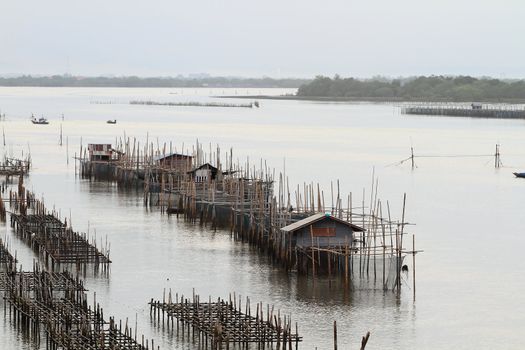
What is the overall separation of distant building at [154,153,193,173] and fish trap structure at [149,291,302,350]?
2195 centimetres

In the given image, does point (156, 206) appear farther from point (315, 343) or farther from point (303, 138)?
point (303, 138)

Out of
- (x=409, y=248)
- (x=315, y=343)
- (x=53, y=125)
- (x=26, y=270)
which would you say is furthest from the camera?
(x=53, y=125)

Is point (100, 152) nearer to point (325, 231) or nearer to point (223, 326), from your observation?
point (325, 231)

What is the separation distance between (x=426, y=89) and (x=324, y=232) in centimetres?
13514

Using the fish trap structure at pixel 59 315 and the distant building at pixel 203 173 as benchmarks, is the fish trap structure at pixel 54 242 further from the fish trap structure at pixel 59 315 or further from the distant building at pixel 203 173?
the distant building at pixel 203 173

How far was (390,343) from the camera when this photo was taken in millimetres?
22266

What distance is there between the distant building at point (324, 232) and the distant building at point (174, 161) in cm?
1724

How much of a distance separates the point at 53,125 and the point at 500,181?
2118 inches

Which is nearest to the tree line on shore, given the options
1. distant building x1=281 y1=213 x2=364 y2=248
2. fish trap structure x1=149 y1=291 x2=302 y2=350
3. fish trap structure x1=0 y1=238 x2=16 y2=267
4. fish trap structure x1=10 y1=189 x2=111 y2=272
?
fish trap structure x1=10 y1=189 x2=111 y2=272

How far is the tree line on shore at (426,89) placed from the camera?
493 feet

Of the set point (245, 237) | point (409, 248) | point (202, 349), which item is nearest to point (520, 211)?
point (409, 248)

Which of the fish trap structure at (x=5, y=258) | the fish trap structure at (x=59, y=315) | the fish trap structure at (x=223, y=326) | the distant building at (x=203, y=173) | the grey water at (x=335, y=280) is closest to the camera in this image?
the fish trap structure at (x=59, y=315)

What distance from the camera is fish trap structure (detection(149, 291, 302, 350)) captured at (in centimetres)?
2011

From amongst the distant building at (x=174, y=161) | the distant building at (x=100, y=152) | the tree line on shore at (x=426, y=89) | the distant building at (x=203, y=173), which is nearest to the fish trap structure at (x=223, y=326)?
the distant building at (x=203, y=173)
